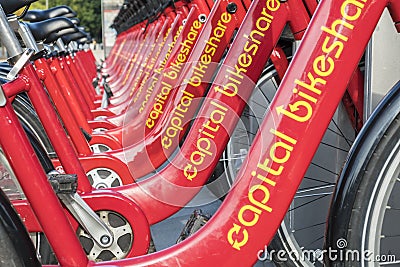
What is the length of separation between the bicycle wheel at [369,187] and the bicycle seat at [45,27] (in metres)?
1.95

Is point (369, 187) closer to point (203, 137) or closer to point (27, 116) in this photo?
point (203, 137)

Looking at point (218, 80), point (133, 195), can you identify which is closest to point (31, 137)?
point (133, 195)

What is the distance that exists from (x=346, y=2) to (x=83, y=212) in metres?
0.95

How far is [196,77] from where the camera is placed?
2.96 metres

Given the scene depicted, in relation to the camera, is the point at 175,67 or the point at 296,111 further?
the point at 175,67

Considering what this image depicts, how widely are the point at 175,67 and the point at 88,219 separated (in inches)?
63.5

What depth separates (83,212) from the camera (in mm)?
2018

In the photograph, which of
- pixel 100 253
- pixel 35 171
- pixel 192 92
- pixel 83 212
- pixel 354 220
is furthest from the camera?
pixel 192 92

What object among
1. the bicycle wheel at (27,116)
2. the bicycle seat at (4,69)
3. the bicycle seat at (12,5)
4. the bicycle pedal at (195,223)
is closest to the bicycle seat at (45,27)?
the bicycle seat at (4,69)

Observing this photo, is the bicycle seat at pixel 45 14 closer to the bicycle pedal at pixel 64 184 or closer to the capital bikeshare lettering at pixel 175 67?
the capital bikeshare lettering at pixel 175 67

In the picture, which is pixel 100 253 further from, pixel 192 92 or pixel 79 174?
pixel 192 92

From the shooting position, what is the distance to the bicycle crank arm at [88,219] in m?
2.00

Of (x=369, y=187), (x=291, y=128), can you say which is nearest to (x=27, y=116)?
(x=291, y=128)

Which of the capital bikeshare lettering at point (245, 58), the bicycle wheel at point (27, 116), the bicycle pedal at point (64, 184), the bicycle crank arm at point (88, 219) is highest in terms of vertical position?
the capital bikeshare lettering at point (245, 58)
